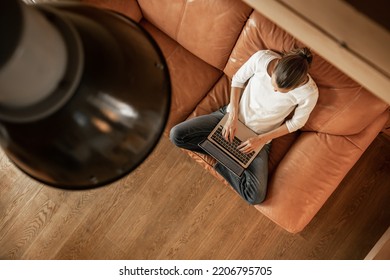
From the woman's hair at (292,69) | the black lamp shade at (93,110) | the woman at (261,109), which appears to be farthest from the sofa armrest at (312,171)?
the black lamp shade at (93,110)

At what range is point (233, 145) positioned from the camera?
211cm

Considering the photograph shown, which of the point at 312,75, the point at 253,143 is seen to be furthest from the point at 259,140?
the point at 312,75

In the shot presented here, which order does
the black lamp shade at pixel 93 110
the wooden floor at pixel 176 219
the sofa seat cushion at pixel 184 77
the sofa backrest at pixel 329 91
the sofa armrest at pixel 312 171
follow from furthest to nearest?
the wooden floor at pixel 176 219 → the sofa seat cushion at pixel 184 77 → the sofa armrest at pixel 312 171 → the sofa backrest at pixel 329 91 → the black lamp shade at pixel 93 110

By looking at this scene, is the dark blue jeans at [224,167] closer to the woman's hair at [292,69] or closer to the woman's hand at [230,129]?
the woman's hand at [230,129]

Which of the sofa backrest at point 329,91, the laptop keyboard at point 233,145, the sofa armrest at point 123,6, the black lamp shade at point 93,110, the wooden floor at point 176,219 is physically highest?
the black lamp shade at point 93,110

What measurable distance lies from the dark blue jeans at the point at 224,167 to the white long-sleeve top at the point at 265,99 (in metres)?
0.13

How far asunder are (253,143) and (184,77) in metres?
0.57

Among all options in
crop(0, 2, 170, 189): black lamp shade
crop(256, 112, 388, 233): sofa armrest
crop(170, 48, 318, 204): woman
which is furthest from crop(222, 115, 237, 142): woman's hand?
crop(0, 2, 170, 189): black lamp shade

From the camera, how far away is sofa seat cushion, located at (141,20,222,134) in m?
2.25

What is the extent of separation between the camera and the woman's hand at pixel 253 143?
2084 millimetres
